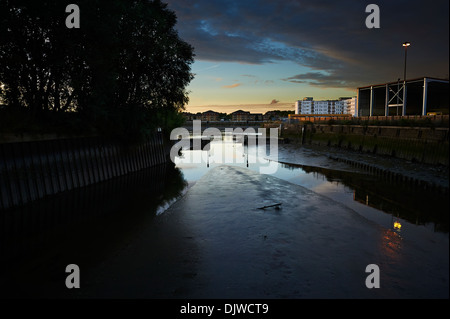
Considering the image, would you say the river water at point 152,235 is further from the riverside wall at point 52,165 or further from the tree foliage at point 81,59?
the tree foliage at point 81,59

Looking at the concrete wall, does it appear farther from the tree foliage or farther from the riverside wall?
the riverside wall

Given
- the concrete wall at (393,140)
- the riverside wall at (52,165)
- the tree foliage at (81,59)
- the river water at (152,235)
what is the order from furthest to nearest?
the concrete wall at (393,140) < the tree foliage at (81,59) < the riverside wall at (52,165) < the river water at (152,235)

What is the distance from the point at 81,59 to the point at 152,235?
15.3 m

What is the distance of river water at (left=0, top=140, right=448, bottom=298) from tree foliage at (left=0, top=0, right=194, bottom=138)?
6183mm

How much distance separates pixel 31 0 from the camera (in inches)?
663

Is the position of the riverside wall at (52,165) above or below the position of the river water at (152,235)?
above

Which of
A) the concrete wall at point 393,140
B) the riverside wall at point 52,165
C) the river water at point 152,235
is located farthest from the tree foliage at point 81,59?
the concrete wall at point 393,140

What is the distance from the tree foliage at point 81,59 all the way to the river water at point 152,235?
6183mm

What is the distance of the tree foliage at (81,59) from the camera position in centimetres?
1766

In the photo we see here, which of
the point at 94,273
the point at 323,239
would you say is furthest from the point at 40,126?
the point at 323,239

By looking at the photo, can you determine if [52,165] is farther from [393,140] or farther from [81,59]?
[393,140]

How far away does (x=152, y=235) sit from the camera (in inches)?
453

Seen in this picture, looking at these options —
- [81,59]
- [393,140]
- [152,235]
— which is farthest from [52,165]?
[393,140]

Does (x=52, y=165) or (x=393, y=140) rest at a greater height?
(x=393, y=140)
